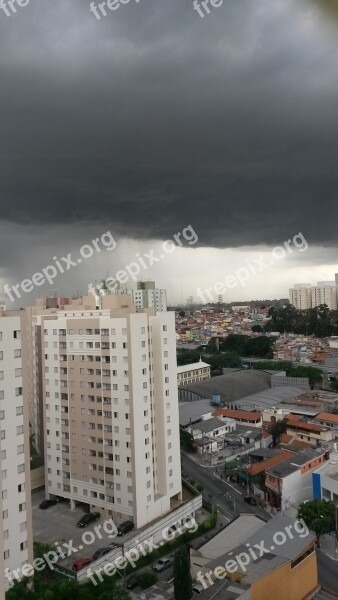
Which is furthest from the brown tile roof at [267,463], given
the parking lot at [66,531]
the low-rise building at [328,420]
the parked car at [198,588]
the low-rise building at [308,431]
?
the parked car at [198,588]

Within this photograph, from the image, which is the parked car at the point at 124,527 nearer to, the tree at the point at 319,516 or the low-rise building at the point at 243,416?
the tree at the point at 319,516

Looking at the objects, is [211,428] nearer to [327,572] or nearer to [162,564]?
[162,564]

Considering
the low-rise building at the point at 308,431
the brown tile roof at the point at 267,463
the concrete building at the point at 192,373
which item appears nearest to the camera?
the brown tile roof at the point at 267,463

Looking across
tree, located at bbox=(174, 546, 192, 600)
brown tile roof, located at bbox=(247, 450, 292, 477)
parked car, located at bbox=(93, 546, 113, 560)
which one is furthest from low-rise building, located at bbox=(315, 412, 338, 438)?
tree, located at bbox=(174, 546, 192, 600)

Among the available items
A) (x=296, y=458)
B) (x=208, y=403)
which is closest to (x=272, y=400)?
(x=208, y=403)

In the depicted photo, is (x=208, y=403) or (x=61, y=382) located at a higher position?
(x=61, y=382)

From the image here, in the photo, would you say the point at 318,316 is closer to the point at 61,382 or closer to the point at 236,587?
the point at 61,382

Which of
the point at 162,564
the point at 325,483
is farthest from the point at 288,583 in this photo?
the point at 325,483
